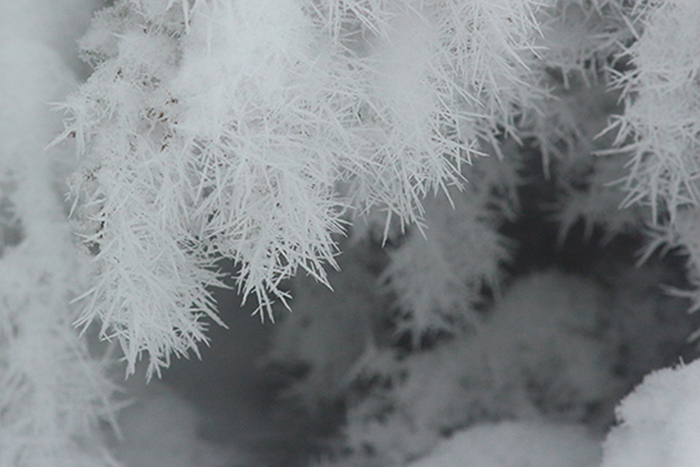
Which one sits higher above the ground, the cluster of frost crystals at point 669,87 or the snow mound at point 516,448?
the cluster of frost crystals at point 669,87

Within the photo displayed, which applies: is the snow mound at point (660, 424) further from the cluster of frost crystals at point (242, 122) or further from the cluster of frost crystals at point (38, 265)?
the cluster of frost crystals at point (38, 265)

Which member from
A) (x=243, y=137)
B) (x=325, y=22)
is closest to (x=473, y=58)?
(x=325, y=22)

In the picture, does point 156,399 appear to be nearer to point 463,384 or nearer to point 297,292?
point 297,292

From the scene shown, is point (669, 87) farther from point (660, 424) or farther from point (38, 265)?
point (38, 265)

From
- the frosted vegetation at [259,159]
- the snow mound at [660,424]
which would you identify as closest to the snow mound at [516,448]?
the frosted vegetation at [259,159]

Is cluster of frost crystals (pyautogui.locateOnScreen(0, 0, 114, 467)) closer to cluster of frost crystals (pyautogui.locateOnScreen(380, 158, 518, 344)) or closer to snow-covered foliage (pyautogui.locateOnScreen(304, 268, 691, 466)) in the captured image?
cluster of frost crystals (pyautogui.locateOnScreen(380, 158, 518, 344))

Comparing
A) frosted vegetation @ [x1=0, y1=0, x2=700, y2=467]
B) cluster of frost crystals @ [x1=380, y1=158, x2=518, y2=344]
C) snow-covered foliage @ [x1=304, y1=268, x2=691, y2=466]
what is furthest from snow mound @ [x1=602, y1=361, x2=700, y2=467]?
snow-covered foliage @ [x1=304, y1=268, x2=691, y2=466]

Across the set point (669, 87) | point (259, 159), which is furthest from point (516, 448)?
point (259, 159)
